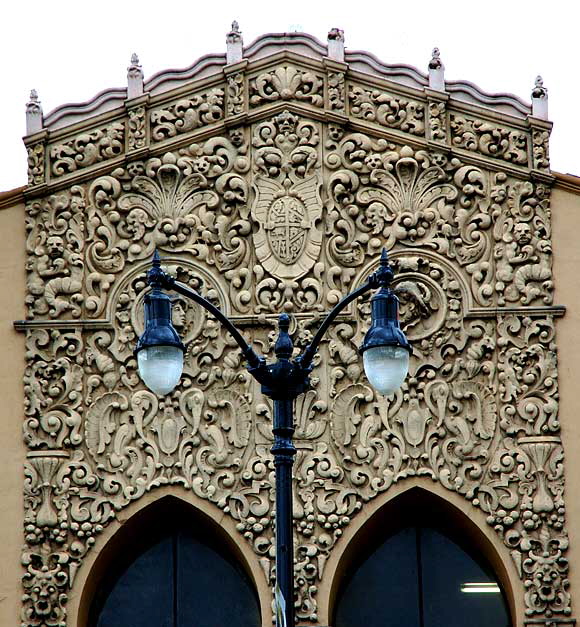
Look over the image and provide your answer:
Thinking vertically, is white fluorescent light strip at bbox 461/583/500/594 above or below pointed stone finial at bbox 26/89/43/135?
below

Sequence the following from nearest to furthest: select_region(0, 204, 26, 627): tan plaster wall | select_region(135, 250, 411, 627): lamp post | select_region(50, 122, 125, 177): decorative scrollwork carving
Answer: select_region(135, 250, 411, 627): lamp post, select_region(0, 204, 26, 627): tan plaster wall, select_region(50, 122, 125, 177): decorative scrollwork carving

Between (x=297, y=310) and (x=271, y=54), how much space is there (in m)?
3.35

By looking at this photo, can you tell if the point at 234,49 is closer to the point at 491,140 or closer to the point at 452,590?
the point at 491,140

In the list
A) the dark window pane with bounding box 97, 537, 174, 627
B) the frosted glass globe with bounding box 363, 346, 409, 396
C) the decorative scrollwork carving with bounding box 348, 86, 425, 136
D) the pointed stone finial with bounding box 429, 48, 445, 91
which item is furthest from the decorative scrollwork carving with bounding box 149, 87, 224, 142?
the frosted glass globe with bounding box 363, 346, 409, 396

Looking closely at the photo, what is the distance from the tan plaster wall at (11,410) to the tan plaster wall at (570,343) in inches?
251

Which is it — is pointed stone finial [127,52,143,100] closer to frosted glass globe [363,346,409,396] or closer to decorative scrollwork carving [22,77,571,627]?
decorative scrollwork carving [22,77,571,627]

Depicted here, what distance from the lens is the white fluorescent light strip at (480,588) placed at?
18812 millimetres

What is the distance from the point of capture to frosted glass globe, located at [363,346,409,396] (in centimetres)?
1334

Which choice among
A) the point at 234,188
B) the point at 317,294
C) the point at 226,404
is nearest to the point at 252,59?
the point at 234,188

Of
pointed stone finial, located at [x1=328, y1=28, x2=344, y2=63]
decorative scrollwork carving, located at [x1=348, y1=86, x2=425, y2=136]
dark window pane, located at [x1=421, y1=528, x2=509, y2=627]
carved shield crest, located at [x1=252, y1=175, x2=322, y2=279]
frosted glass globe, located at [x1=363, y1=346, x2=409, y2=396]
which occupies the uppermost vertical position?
pointed stone finial, located at [x1=328, y1=28, x2=344, y2=63]

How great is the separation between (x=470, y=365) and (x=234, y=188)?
3606mm

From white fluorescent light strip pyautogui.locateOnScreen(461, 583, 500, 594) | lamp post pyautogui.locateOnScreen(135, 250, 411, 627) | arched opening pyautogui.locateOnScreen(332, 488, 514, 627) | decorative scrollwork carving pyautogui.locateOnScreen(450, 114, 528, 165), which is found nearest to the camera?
lamp post pyautogui.locateOnScreen(135, 250, 411, 627)

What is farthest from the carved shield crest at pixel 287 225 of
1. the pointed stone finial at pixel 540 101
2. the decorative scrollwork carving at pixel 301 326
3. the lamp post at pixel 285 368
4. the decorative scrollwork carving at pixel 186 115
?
the lamp post at pixel 285 368

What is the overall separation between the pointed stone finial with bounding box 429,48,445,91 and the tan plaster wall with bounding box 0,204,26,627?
5295mm
